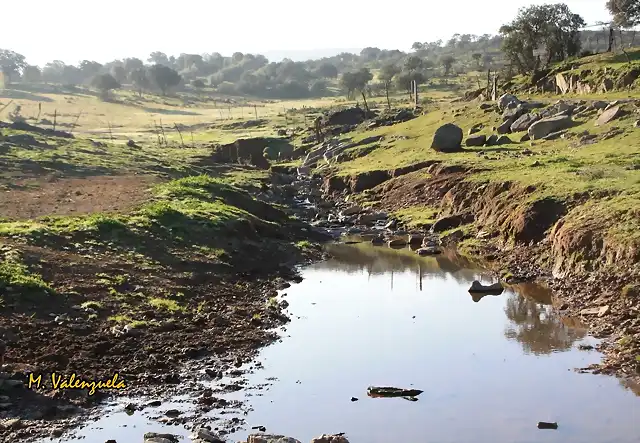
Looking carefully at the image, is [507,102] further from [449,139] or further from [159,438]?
[159,438]

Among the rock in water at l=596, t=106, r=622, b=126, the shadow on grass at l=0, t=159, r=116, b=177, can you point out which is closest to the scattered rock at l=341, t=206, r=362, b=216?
the rock in water at l=596, t=106, r=622, b=126

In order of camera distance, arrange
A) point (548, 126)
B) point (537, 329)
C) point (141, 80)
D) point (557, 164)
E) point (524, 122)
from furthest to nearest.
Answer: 1. point (141, 80)
2. point (524, 122)
3. point (548, 126)
4. point (557, 164)
5. point (537, 329)

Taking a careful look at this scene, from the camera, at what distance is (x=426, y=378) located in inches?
733

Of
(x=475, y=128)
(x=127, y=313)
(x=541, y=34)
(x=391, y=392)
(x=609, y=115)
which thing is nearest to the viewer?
(x=391, y=392)

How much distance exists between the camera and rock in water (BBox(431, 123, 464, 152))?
163 feet

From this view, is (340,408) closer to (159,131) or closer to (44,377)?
(44,377)

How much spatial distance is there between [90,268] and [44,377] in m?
8.05

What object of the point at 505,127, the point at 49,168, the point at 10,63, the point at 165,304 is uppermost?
the point at 10,63

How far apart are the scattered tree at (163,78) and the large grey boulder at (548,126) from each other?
11972 centimetres

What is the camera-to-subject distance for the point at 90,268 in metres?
25.2

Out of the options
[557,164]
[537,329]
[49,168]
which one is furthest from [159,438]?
[49,168]

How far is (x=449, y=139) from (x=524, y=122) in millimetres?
5403

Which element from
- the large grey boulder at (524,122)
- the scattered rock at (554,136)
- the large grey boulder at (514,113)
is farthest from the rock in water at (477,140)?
the large grey boulder at (514,113)

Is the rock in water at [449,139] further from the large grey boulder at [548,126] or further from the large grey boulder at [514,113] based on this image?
the large grey boulder at [514,113]
